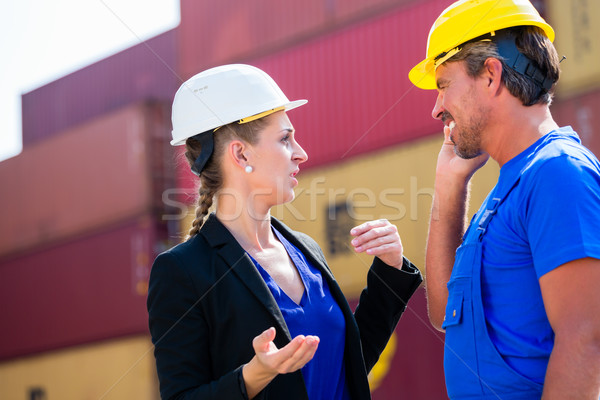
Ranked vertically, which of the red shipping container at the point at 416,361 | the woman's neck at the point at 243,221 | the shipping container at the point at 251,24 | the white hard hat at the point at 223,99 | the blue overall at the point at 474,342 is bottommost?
the red shipping container at the point at 416,361

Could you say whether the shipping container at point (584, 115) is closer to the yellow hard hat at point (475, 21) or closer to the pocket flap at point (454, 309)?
the yellow hard hat at point (475, 21)

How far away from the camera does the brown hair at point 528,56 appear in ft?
7.21

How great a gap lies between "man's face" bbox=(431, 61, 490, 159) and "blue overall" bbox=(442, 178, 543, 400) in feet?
0.84

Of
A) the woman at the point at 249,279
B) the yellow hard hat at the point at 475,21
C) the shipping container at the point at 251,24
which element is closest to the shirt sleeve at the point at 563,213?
the yellow hard hat at the point at 475,21

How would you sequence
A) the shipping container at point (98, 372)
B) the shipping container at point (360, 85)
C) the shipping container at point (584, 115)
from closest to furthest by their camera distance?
the shipping container at point (584, 115)
the shipping container at point (360, 85)
the shipping container at point (98, 372)

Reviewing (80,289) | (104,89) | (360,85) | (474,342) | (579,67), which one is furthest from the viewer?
(104,89)

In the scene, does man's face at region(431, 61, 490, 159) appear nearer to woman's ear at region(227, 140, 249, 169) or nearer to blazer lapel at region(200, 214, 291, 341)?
woman's ear at region(227, 140, 249, 169)

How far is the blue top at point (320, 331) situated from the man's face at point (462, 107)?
803 millimetres

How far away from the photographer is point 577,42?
9398mm

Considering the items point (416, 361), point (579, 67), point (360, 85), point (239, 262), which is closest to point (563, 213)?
point (239, 262)

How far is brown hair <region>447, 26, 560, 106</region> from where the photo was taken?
86.5 inches

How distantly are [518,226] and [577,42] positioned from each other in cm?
863

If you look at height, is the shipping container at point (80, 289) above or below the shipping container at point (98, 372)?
above

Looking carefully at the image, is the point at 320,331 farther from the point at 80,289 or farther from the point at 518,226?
the point at 80,289
